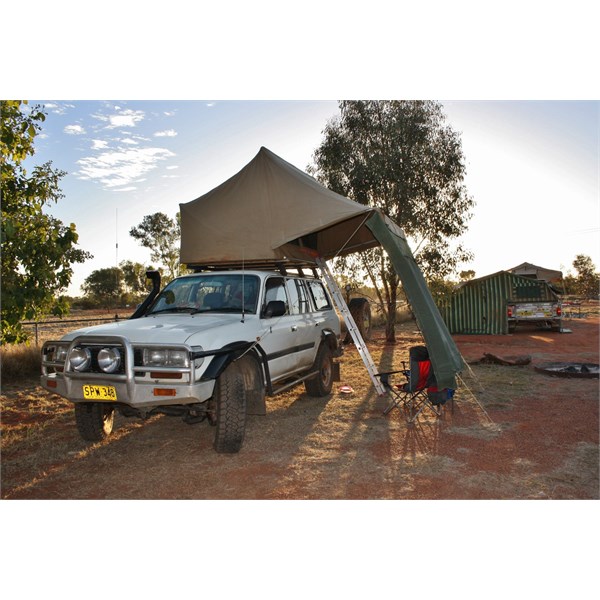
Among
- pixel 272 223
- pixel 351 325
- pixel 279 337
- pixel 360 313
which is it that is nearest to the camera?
pixel 279 337

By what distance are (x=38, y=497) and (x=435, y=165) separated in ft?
43.9

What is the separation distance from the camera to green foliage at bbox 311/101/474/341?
1405 centimetres

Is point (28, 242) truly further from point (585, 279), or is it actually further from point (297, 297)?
point (585, 279)

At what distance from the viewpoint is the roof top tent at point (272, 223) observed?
670cm

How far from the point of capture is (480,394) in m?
7.84

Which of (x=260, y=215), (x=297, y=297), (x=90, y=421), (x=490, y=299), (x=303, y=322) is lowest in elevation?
(x=90, y=421)

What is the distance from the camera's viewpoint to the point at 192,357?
4.44m

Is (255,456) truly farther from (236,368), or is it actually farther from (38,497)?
(38,497)

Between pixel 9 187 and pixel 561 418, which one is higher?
pixel 9 187

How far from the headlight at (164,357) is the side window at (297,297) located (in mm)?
2544

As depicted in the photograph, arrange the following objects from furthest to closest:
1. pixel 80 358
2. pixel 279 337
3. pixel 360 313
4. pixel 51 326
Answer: pixel 51 326 < pixel 360 313 < pixel 279 337 < pixel 80 358

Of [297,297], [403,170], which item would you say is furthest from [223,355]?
[403,170]

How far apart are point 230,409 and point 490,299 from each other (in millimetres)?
15144

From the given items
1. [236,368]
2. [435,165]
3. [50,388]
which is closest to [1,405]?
[50,388]
